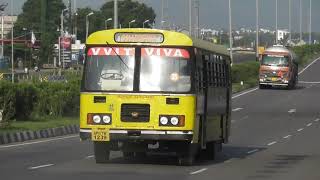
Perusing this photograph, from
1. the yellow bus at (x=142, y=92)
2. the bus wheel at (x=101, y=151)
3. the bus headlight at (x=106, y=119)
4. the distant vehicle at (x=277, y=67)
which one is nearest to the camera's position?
the yellow bus at (x=142, y=92)

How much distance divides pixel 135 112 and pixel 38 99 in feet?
65.4

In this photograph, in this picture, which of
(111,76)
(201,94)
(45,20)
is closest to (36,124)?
(201,94)

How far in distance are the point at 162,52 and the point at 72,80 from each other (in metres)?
23.3

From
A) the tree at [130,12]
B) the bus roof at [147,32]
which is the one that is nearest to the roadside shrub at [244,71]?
the bus roof at [147,32]

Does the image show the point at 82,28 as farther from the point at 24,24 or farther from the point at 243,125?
the point at 243,125

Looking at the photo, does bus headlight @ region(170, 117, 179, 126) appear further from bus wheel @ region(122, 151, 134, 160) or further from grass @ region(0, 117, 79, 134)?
grass @ region(0, 117, 79, 134)

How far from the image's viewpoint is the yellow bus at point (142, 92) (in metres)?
17.2

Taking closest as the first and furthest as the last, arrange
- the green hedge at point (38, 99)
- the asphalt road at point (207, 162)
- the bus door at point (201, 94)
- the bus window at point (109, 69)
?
the asphalt road at point (207, 162) → the bus window at point (109, 69) → the bus door at point (201, 94) → the green hedge at point (38, 99)

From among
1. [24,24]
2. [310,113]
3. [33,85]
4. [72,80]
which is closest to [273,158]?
[33,85]

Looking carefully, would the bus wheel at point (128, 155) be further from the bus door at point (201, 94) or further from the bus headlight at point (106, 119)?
the bus headlight at point (106, 119)

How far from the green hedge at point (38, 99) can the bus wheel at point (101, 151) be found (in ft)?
45.1

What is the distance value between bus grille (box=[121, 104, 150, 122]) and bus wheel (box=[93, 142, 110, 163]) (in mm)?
981

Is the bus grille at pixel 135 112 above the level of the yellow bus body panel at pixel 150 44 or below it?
below

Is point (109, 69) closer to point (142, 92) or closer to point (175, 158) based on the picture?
point (142, 92)
